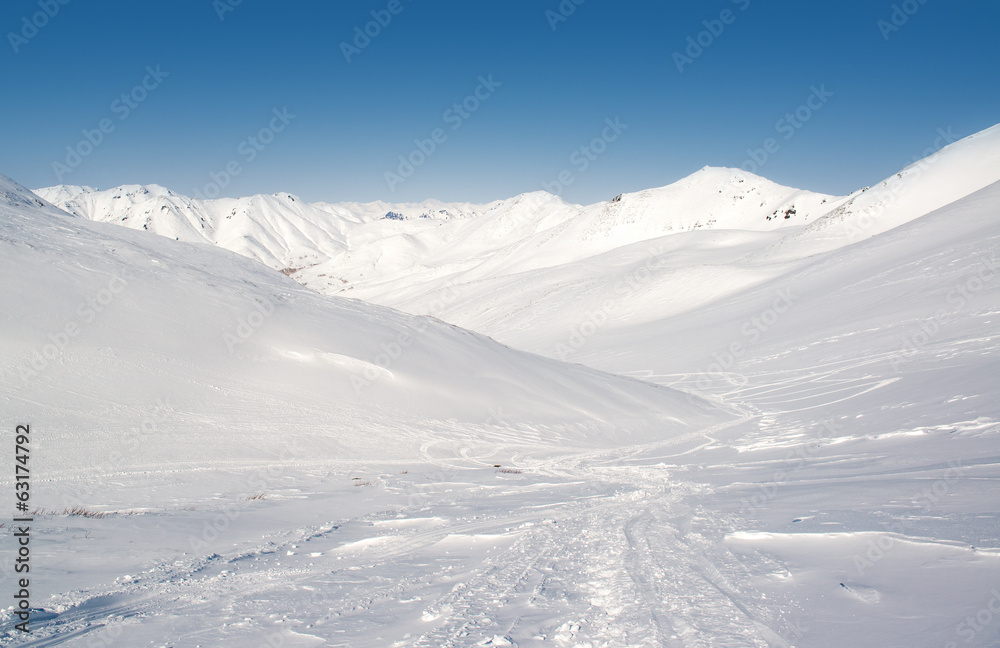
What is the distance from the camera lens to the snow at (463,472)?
14.7 feet

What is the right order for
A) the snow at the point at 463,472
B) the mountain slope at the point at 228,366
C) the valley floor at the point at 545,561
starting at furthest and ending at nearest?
the mountain slope at the point at 228,366, the snow at the point at 463,472, the valley floor at the point at 545,561

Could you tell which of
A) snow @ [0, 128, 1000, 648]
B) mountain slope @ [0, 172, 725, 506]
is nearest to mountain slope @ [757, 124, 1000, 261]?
snow @ [0, 128, 1000, 648]

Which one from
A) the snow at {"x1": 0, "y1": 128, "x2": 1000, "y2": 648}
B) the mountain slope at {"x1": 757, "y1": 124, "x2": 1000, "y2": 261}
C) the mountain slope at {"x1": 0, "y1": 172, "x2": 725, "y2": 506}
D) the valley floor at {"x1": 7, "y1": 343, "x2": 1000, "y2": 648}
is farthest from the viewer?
the mountain slope at {"x1": 757, "y1": 124, "x2": 1000, "y2": 261}

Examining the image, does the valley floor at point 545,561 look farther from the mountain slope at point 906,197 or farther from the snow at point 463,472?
the mountain slope at point 906,197

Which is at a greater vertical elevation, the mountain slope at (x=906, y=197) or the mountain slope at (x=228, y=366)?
the mountain slope at (x=906, y=197)

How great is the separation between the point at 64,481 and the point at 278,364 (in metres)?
6.24

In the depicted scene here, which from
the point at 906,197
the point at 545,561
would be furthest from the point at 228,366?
the point at 906,197

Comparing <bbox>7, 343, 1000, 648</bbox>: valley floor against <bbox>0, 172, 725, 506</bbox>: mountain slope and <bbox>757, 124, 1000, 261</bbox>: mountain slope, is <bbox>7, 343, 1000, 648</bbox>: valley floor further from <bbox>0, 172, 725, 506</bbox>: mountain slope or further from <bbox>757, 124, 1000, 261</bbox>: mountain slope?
<bbox>757, 124, 1000, 261</bbox>: mountain slope

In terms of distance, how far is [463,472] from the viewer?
452 inches

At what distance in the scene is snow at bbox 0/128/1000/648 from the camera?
4.47 meters

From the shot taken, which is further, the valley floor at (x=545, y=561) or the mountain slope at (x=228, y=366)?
the mountain slope at (x=228, y=366)

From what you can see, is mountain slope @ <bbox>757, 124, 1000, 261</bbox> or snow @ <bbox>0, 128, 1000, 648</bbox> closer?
snow @ <bbox>0, 128, 1000, 648</bbox>

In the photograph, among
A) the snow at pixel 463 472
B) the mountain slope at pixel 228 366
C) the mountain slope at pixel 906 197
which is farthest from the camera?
the mountain slope at pixel 906 197

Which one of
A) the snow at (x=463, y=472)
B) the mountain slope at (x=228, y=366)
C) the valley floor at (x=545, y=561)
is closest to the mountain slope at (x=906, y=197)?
the snow at (x=463, y=472)
